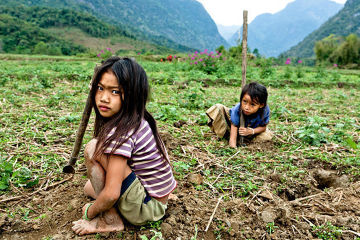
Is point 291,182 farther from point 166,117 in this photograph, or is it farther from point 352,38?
point 352,38

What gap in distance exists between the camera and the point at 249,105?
10.9 ft

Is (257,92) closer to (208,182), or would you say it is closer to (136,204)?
(208,182)

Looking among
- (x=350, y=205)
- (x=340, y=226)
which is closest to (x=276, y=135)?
(x=350, y=205)

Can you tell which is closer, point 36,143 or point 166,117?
point 36,143

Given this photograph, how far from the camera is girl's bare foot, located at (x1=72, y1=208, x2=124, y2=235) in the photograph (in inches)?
66.6

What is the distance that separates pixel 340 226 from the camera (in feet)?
6.20

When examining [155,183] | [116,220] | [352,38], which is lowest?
[116,220]

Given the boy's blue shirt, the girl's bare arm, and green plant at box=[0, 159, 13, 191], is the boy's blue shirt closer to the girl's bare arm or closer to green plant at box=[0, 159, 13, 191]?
the girl's bare arm

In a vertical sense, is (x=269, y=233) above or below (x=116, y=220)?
below

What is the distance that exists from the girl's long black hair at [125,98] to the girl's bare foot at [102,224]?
49 cm

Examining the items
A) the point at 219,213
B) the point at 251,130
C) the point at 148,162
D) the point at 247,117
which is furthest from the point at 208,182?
the point at 247,117

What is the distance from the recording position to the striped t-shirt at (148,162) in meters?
1.60

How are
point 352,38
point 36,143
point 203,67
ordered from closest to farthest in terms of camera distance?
point 36,143 → point 203,67 → point 352,38

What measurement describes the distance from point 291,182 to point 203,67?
9.61m
